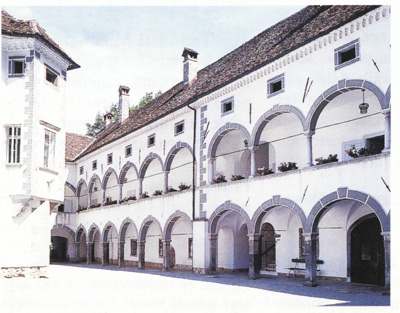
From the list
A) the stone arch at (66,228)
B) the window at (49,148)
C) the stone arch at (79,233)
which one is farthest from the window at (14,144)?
the stone arch at (66,228)

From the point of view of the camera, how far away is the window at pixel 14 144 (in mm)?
17328

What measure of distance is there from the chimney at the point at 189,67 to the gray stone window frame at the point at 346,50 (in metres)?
12.1

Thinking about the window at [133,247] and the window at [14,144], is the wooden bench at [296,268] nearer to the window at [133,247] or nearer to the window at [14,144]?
the window at [14,144]

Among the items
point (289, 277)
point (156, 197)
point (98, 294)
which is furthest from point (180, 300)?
point (156, 197)

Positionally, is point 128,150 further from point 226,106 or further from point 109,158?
point 226,106

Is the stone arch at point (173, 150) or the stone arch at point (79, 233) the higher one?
the stone arch at point (173, 150)

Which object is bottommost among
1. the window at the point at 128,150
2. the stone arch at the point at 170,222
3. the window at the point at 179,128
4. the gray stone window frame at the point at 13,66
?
the stone arch at the point at 170,222

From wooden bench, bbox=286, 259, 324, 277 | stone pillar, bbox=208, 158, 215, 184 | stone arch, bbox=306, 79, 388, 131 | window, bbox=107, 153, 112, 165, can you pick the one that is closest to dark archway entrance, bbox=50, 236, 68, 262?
window, bbox=107, 153, 112, 165

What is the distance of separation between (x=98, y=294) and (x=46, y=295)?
143cm

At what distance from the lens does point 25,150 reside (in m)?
17.2

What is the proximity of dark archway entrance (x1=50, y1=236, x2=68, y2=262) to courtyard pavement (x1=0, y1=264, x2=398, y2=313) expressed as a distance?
18.5m

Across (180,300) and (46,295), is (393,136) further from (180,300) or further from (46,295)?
(46,295)

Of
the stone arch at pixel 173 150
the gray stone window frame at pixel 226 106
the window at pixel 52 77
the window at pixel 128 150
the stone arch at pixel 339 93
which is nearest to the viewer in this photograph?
the stone arch at pixel 339 93

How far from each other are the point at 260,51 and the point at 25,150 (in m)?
9.51
